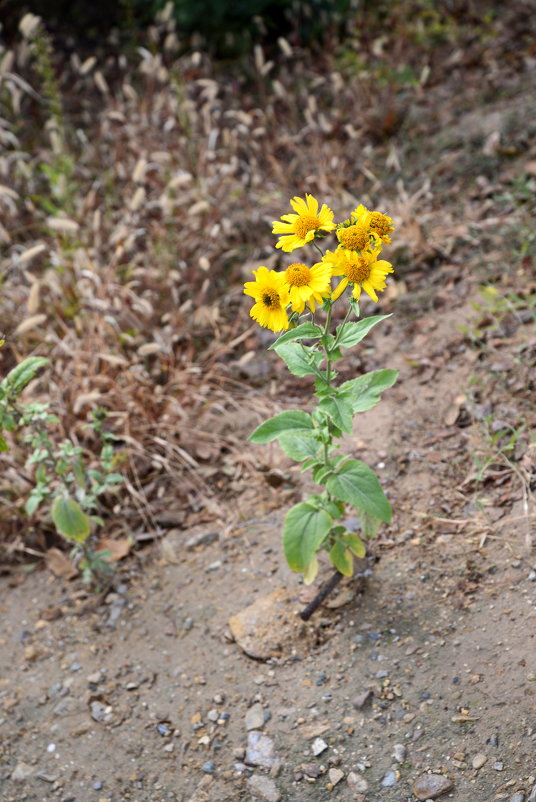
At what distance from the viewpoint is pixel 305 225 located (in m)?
1.89

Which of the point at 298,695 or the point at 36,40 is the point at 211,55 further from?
the point at 298,695

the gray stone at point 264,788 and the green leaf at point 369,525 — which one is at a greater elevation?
the green leaf at point 369,525

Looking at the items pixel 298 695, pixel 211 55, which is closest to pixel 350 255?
pixel 298 695

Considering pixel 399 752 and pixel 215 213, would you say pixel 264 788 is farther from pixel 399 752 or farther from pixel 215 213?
pixel 215 213

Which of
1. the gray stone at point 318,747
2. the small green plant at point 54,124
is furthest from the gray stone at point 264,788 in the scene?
the small green plant at point 54,124

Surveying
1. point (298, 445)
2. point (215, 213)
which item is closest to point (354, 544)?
point (298, 445)

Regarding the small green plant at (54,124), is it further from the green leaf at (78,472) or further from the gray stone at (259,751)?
the gray stone at (259,751)

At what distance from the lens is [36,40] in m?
3.80

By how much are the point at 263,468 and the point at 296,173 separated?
87.2 inches

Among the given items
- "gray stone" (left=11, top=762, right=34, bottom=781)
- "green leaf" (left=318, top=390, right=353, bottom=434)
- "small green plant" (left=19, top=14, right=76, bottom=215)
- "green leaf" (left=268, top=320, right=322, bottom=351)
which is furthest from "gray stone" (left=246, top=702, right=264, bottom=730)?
"small green plant" (left=19, top=14, right=76, bottom=215)

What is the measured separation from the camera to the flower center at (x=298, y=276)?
1783mm

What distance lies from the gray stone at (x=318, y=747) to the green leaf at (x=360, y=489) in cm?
64

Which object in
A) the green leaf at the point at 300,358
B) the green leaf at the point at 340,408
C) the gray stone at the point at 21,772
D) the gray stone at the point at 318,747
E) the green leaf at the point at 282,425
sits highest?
the green leaf at the point at 300,358

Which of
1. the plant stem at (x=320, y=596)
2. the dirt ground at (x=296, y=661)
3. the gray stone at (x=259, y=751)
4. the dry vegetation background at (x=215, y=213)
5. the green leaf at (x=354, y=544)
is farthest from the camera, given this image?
the dry vegetation background at (x=215, y=213)
